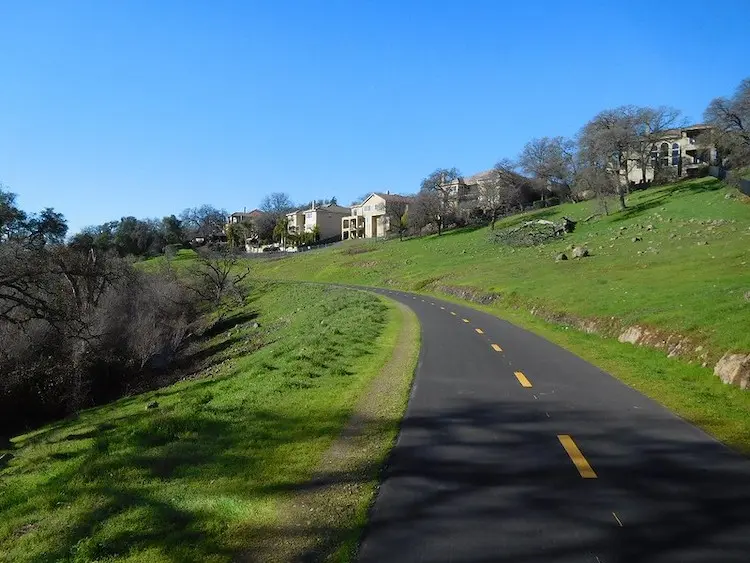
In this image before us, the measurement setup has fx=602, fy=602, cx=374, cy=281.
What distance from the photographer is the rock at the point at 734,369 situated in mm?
10953

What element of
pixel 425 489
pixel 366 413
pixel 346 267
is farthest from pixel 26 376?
pixel 346 267

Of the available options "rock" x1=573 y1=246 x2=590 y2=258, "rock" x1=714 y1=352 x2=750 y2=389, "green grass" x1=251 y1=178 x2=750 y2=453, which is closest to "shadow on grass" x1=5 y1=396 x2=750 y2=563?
"green grass" x1=251 y1=178 x2=750 y2=453

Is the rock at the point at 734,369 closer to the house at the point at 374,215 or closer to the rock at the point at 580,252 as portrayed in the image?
the rock at the point at 580,252

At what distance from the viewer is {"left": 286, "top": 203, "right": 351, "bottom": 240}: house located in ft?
421

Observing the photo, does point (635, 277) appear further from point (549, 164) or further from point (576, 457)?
point (549, 164)

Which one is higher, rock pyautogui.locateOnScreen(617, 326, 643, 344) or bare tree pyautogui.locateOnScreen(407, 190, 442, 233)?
bare tree pyautogui.locateOnScreen(407, 190, 442, 233)

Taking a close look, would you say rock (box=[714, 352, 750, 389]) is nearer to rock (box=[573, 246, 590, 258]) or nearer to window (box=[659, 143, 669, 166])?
rock (box=[573, 246, 590, 258])

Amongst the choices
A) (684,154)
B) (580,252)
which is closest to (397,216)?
(684,154)

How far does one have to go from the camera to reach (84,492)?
6.78 metres

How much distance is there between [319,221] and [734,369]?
119 meters

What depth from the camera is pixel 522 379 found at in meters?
12.1

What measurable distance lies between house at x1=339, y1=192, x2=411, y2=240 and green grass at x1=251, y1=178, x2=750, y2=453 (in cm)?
1720

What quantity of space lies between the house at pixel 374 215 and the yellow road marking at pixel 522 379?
8805 centimetres

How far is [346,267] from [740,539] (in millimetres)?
67169
